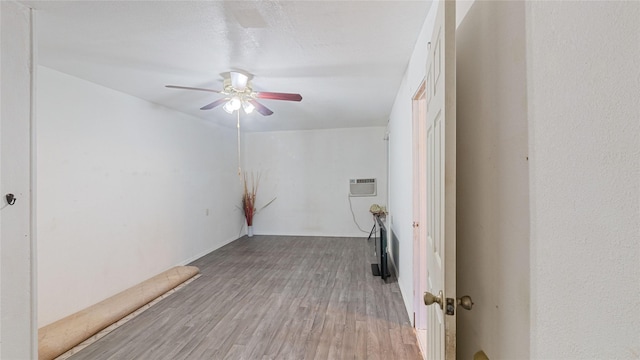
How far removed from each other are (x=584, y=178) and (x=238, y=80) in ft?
8.65

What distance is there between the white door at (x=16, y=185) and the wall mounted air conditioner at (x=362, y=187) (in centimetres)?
498

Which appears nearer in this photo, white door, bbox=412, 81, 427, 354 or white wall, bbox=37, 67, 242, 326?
white door, bbox=412, 81, 427, 354

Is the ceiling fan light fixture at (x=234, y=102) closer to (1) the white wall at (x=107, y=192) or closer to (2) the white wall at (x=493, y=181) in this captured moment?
(1) the white wall at (x=107, y=192)

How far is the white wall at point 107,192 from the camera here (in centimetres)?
247

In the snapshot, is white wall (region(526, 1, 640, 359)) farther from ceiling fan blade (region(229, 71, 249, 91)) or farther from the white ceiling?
ceiling fan blade (region(229, 71, 249, 91))

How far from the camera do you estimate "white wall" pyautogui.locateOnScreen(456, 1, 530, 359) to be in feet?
2.46

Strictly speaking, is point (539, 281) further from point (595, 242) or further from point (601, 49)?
point (601, 49)

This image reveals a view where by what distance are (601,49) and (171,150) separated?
4.46 meters

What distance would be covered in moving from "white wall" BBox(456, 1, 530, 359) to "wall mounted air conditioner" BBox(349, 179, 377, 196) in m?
4.68

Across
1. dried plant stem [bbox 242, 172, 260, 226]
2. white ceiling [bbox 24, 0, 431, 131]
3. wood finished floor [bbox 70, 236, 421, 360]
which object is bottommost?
wood finished floor [bbox 70, 236, 421, 360]

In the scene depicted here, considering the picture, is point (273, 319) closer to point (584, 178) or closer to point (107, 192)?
point (107, 192)

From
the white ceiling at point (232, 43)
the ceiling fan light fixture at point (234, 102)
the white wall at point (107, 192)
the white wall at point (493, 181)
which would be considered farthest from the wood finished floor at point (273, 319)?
the white ceiling at point (232, 43)

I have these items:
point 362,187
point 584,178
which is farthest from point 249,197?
point 584,178

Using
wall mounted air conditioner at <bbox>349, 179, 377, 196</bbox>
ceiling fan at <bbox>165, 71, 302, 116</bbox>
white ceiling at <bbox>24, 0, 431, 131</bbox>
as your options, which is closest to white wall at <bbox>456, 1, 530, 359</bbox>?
white ceiling at <bbox>24, 0, 431, 131</bbox>
